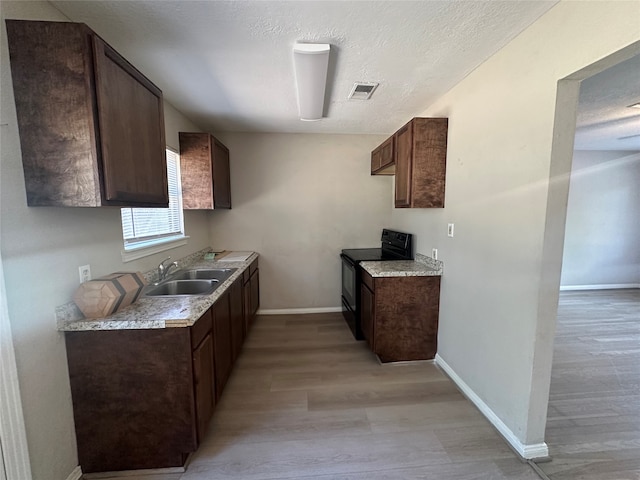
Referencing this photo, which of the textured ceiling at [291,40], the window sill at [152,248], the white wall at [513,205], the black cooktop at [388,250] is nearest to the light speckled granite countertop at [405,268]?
the black cooktop at [388,250]

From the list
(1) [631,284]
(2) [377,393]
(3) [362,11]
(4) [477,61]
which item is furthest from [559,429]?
(1) [631,284]

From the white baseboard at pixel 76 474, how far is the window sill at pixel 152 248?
1.20m

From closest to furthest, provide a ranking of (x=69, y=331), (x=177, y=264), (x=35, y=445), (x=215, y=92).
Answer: (x=35, y=445) → (x=69, y=331) → (x=215, y=92) → (x=177, y=264)

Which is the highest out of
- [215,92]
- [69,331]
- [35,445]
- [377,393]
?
[215,92]

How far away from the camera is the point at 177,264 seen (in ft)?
8.38

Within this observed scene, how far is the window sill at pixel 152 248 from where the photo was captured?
187 cm

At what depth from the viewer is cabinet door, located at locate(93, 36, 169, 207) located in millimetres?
1190

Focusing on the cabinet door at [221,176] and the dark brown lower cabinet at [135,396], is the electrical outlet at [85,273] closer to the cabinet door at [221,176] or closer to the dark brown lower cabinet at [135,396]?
the dark brown lower cabinet at [135,396]

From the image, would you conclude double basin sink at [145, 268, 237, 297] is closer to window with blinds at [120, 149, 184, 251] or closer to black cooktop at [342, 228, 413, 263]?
window with blinds at [120, 149, 184, 251]

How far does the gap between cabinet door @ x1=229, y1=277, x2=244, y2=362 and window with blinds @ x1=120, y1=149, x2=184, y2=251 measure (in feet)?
2.59

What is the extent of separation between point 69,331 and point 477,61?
3.04 metres

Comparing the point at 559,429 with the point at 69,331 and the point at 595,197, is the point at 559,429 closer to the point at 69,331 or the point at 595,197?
the point at 69,331

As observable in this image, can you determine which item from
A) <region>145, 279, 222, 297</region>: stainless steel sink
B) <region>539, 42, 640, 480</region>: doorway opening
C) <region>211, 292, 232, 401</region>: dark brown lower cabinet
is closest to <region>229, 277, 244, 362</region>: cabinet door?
<region>211, 292, 232, 401</region>: dark brown lower cabinet

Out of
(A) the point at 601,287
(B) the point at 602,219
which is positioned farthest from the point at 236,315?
(A) the point at 601,287
